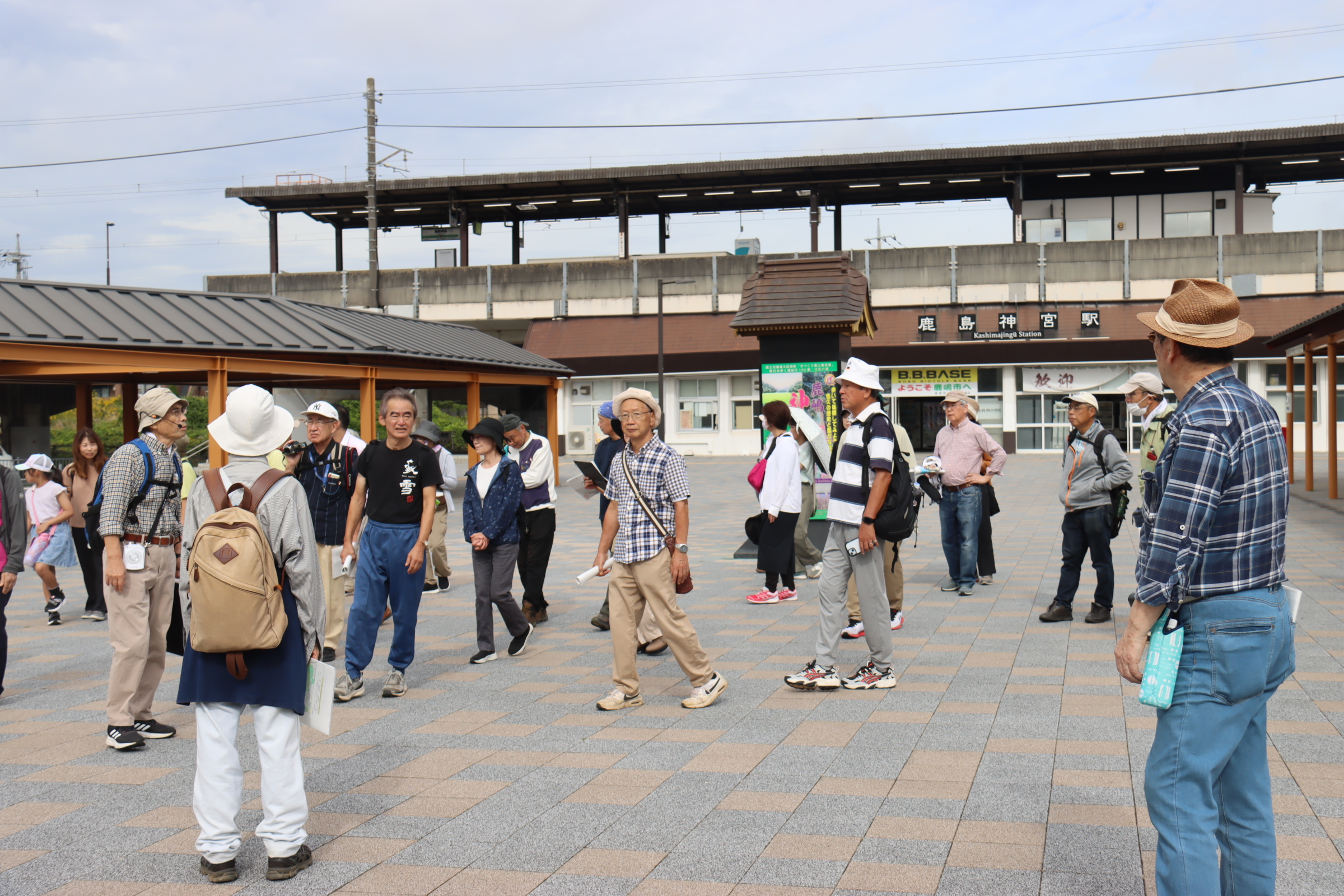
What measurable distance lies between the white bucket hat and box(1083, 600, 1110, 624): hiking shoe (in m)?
6.23

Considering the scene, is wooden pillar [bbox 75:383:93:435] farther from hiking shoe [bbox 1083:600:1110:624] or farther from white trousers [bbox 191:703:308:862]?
white trousers [bbox 191:703:308:862]

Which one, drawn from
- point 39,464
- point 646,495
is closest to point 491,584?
point 646,495

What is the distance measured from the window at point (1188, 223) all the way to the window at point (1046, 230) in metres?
3.57

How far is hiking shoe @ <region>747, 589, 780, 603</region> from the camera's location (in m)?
9.54

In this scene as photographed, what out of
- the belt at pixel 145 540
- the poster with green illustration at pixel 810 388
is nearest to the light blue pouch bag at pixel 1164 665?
the belt at pixel 145 540

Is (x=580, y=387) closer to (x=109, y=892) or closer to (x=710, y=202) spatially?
(x=710, y=202)

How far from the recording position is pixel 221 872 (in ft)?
12.1

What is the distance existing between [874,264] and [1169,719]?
35227 mm

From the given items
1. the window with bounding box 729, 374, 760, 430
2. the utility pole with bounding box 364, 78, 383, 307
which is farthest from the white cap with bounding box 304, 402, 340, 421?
the window with bounding box 729, 374, 760, 430

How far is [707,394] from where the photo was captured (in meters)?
38.6

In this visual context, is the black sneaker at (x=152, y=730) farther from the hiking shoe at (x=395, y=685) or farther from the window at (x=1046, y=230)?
the window at (x=1046, y=230)

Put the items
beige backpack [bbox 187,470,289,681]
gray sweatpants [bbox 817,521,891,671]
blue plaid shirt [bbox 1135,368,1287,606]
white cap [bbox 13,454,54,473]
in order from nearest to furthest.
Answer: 1. blue plaid shirt [bbox 1135,368,1287,606]
2. beige backpack [bbox 187,470,289,681]
3. gray sweatpants [bbox 817,521,891,671]
4. white cap [bbox 13,454,54,473]

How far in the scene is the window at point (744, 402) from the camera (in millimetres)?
38031

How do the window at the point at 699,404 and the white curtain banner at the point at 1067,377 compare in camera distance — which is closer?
the white curtain banner at the point at 1067,377
